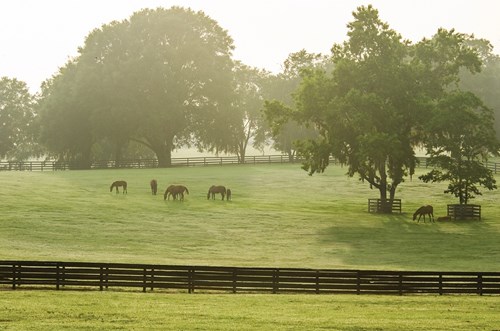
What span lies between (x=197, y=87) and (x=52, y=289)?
79.2 m

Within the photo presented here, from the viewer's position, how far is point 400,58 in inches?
2628

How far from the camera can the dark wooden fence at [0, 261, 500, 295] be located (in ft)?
111

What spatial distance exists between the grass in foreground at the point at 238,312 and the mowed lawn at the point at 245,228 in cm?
1044

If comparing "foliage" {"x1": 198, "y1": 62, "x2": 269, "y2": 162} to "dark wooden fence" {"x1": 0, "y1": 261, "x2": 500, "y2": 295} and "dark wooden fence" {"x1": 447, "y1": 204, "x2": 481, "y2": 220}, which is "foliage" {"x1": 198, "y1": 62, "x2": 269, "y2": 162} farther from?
"dark wooden fence" {"x1": 0, "y1": 261, "x2": 500, "y2": 295}

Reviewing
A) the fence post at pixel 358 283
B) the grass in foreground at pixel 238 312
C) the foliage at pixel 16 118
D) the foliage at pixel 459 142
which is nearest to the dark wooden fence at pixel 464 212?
the foliage at pixel 459 142

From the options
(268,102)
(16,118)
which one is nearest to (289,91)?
(16,118)

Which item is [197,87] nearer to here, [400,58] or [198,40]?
[198,40]

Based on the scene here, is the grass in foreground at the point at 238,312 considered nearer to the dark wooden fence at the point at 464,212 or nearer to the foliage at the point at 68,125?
the dark wooden fence at the point at 464,212

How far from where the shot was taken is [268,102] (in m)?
67.0

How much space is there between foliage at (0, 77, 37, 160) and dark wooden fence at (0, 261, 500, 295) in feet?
284

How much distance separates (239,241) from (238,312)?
22.7 metres

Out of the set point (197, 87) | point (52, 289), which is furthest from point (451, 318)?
point (197, 87)

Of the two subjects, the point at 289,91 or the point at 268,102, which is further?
the point at 289,91

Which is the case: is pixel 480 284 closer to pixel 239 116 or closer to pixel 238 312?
pixel 238 312
